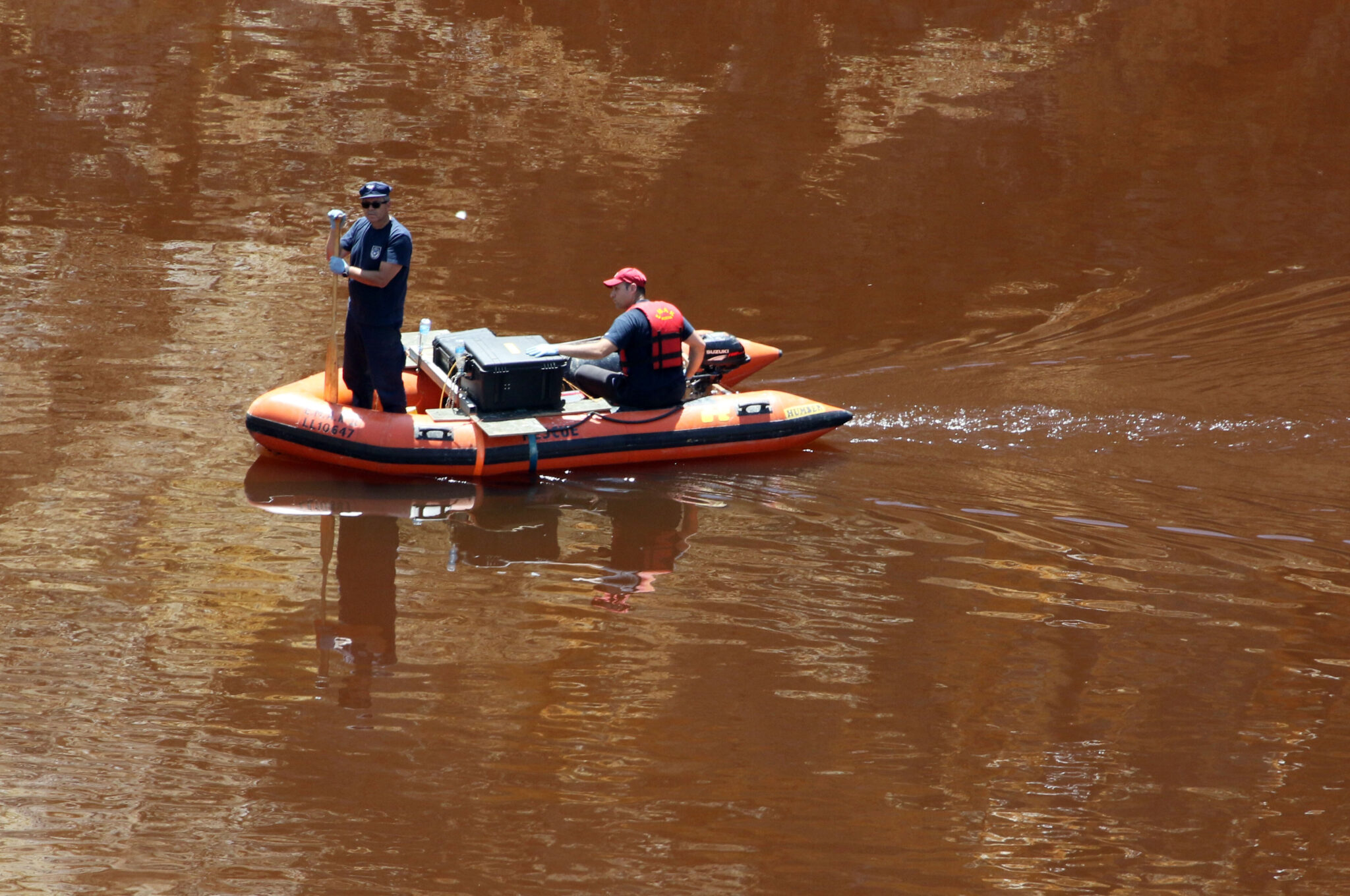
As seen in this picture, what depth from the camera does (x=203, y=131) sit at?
517 inches

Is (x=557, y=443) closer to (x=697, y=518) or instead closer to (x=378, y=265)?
(x=697, y=518)

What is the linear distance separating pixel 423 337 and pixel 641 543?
2292 mm

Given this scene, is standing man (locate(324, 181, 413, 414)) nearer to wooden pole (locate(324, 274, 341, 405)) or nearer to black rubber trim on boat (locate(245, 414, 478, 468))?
wooden pole (locate(324, 274, 341, 405))

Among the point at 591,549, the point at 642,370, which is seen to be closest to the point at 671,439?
the point at 642,370

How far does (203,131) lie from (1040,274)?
26.1 feet

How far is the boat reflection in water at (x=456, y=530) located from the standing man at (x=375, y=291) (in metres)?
0.57

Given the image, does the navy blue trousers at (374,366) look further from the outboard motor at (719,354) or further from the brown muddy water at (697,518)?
the outboard motor at (719,354)

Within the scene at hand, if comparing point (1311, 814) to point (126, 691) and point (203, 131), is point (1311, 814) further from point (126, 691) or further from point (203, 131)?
point (203, 131)

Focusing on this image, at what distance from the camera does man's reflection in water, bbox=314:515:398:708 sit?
580cm

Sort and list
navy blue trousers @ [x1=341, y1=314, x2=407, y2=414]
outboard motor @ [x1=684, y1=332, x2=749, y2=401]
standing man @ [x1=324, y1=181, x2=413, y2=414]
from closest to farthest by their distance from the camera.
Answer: standing man @ [x1=324, y1=181, x2=413, y2=414] < navy blue trousers @ [x1=341, y1=314, x2=407, y2=414] < outboard motor @ [x1=684, y1=332, x2=749, y2=401]

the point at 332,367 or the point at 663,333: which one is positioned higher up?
the point at 663,333

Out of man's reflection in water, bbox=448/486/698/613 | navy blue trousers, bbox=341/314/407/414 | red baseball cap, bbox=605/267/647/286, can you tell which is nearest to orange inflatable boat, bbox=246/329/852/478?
navy blue trousers, bbox=341/314/407/414

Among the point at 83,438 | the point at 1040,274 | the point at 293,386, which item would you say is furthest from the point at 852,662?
the point at 1040,274

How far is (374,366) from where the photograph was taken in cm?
771
